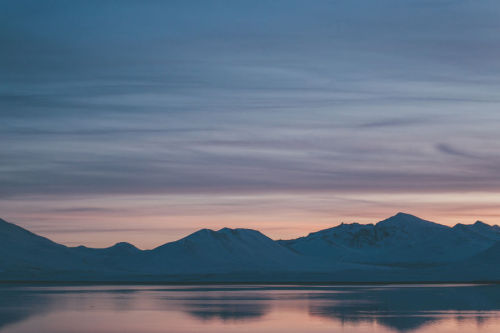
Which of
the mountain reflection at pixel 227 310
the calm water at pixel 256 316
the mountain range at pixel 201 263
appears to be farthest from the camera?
the mountain range at pixel 201 263

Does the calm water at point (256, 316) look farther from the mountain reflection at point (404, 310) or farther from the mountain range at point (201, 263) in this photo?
the mountain range at point (201, 263)

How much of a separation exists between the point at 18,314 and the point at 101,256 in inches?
5604

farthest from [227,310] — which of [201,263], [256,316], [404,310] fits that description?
[201,263]

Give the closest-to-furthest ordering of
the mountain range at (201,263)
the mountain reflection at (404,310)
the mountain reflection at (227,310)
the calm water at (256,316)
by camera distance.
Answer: the calm water at (256,316) < the mountain reflection at (404,310) < the mountain reflection at (227,310) < the mountain range at (201,263)

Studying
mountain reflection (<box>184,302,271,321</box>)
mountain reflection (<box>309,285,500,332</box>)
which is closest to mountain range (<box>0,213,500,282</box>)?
mountain reflection (<box>309,285,500,332</box>)

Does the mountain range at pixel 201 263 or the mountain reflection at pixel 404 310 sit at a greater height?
the mountain range at pixel 201 263

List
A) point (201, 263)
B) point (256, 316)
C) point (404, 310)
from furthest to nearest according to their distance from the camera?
point (201, 263) < point (404, 310) < point (256, 316)

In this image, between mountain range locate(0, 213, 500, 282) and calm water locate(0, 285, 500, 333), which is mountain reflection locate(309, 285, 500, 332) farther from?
mountain range locate(0, 213, 500, 282)

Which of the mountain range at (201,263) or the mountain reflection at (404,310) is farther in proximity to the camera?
the mountain range at (201,263)

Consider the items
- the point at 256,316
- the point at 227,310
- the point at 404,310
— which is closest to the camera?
the point at 256,316

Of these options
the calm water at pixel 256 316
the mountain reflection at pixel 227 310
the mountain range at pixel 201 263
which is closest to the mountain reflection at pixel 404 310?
the calm water at pixel 256 316

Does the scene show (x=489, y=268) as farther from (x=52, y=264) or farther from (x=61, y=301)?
(x=61, y=301)

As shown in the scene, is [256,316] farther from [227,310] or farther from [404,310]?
[404,310]

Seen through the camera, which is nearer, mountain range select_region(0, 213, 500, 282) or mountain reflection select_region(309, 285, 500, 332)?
mountain reflection select_region(309, 285, 500, 332)
